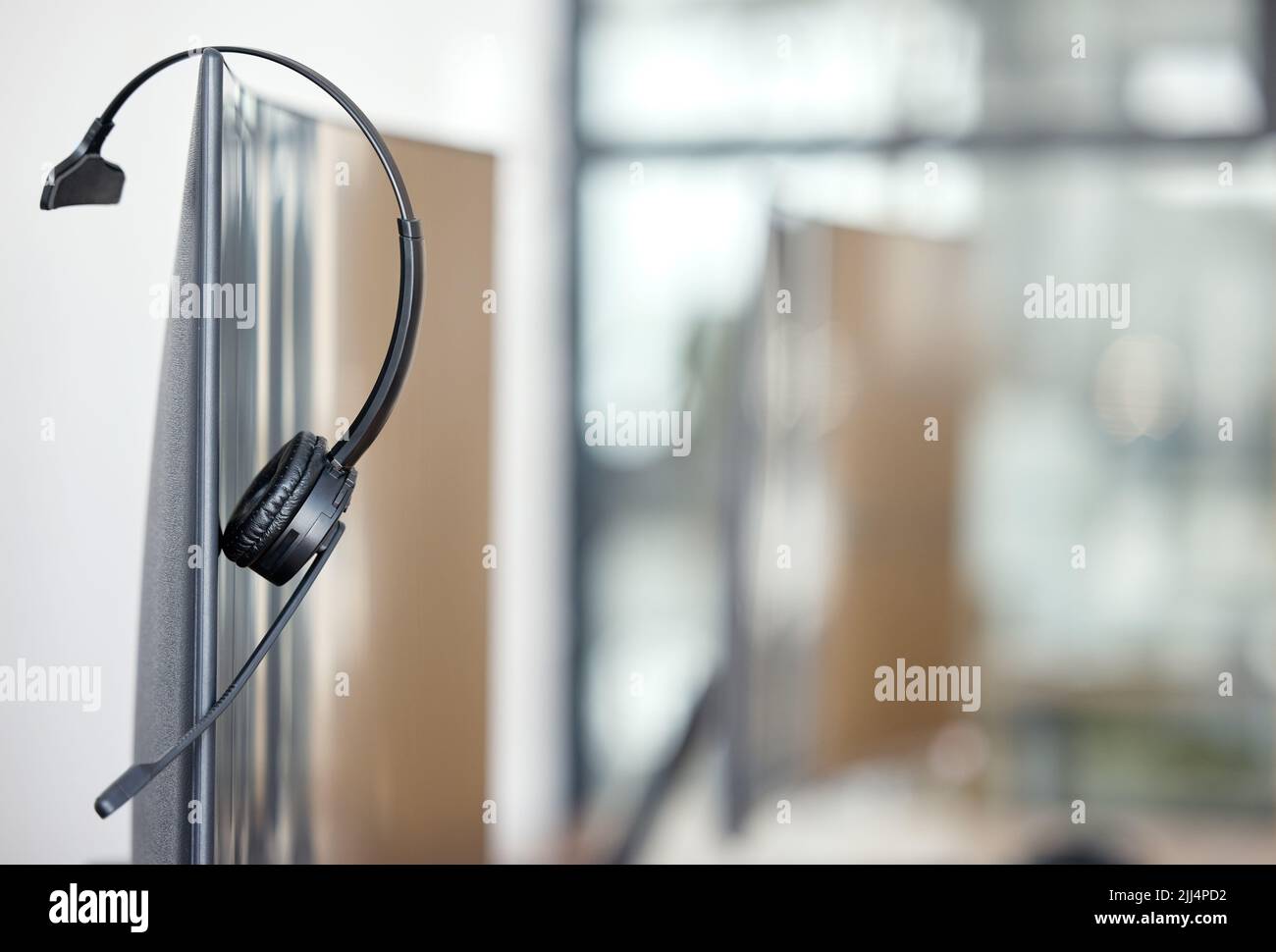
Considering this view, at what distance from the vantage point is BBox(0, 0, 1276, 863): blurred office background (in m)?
1.15

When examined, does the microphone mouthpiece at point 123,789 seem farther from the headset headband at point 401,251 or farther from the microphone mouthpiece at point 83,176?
the microphone mouthpiece at point 83,176

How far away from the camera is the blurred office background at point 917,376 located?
115 centimetres

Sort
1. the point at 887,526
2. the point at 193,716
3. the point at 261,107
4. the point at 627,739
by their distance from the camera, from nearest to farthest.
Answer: the point at 193,716, the point at 261,107, the point at 887,526, the point at 627,739

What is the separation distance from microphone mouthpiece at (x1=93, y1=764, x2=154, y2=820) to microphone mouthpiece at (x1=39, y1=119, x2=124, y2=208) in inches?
18.0

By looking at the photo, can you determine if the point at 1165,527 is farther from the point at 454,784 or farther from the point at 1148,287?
the point at 454,784

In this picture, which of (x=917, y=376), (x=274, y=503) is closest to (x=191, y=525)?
(x=274, y=503)

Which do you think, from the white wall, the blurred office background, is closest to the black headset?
the white wall

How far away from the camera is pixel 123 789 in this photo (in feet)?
2.15

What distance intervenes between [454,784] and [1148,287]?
1.08 metres

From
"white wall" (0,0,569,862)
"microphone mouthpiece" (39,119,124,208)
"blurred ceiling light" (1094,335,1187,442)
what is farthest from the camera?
"blurred ceiling light" (1094,335,1187,442)

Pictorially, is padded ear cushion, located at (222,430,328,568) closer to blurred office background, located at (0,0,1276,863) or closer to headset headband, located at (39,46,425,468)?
headset headband, located at (39,46,425,468)

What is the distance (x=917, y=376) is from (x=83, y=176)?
3.06ft

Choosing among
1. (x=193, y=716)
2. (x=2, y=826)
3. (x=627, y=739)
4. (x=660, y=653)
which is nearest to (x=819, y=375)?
(x=660, y=653)

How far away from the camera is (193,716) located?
732mm
